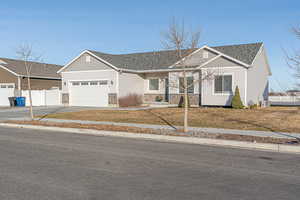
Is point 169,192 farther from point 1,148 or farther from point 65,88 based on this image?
point 65,88

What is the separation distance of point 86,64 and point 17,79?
31.1ft

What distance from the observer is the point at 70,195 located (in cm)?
497

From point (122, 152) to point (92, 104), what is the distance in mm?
19403

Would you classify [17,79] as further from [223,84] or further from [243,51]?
[243,51]

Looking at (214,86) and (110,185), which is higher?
(214,86)

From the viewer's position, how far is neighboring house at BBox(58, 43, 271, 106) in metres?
22.0

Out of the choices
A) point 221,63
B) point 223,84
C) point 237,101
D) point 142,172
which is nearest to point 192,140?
point 142,172

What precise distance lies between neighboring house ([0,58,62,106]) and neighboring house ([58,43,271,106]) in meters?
6.27

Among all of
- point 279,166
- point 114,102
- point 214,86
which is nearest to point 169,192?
point 279,166

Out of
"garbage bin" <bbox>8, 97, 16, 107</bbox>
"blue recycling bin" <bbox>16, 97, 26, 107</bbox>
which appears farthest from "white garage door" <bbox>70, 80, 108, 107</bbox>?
"garbage bin" <bbox>8, 97, 16, 107</bbox>

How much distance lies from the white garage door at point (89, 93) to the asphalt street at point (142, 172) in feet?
55.4

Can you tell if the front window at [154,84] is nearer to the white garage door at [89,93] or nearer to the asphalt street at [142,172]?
the white garage door at [89,93]

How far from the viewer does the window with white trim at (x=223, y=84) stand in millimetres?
22000

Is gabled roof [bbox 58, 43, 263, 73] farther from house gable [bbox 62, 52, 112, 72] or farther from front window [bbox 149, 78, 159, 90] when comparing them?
front window [bbox 149, 78, 159, 90]
